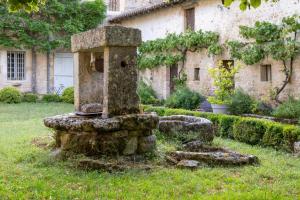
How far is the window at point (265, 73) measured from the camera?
551 inches

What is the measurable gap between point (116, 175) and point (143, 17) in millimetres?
15732

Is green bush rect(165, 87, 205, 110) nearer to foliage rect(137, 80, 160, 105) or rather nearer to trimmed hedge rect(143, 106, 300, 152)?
foliage rect(137, 80, 160, 105)

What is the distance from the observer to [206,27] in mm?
16859

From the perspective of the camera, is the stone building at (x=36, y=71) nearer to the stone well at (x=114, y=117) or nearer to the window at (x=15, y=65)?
the window at (x=15, y=65)

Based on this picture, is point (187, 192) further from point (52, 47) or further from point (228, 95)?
point (52, 47)

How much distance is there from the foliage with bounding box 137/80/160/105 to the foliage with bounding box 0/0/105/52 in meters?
6.79

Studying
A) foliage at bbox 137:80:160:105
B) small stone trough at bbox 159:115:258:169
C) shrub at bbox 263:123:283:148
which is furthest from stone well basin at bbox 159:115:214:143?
foliage at bbox 137:80:160:105

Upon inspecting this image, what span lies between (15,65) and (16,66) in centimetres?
9

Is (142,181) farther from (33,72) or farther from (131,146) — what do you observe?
(33,72)

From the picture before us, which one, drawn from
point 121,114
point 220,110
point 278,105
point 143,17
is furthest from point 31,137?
point 143,17

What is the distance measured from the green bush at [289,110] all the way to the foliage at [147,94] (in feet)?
23.5

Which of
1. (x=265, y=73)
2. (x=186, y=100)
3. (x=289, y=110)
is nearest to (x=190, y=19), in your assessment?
(x=186, y=100)

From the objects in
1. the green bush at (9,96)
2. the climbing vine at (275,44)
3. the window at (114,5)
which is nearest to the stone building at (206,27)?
the climbing vine at (275,44)

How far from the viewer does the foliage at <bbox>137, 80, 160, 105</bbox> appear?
1844cm
